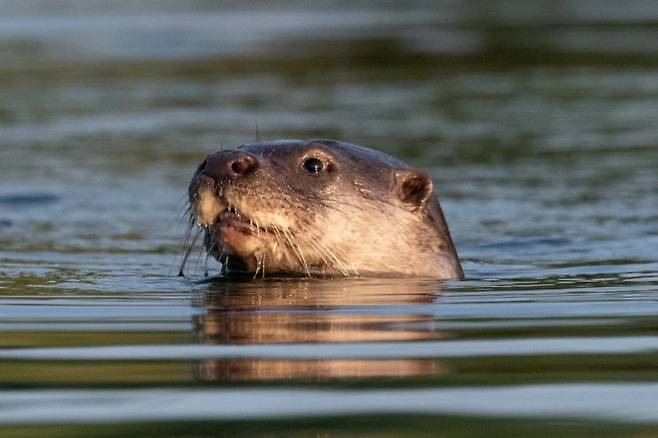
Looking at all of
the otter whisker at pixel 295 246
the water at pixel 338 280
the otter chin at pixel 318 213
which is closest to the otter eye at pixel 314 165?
the otter chin at pixel 318 213

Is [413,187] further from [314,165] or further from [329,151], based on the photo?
[314,165]

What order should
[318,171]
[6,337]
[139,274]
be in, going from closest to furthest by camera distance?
[6,337], [318,171], [139,274]

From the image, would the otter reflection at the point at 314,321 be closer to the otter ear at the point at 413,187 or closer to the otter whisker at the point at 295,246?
the otter whisker at the point at 295,246

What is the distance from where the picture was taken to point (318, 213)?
7168mm

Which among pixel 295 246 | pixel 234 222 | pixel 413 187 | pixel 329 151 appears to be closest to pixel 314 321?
pixel 234 222

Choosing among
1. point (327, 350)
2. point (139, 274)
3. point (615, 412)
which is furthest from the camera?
point (139, 274)

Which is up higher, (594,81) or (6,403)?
(594,81)

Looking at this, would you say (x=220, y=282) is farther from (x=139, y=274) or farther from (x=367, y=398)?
(x=367, y=398)

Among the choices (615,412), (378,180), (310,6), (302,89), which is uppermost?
(310,6)

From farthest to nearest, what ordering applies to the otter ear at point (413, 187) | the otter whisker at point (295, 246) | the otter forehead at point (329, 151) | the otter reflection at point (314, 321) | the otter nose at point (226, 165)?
the otter ear at point (413, 187) → the otter forehead at point (329, 151) → the otter whisker at point (295, 246) → the otter nose at point (226, 165) → the otter reflection at point (314, 321)

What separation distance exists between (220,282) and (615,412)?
136 inches

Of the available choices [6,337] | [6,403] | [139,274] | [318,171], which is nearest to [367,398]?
[6,403]

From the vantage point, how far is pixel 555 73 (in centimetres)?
1842

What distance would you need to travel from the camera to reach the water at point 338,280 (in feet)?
14.4
